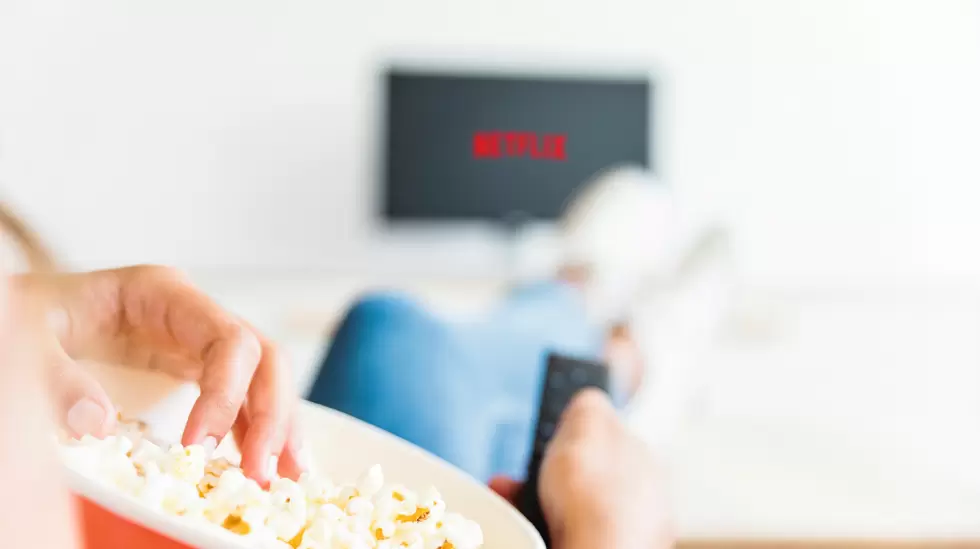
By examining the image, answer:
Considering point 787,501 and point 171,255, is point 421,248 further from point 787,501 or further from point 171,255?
point 787,501

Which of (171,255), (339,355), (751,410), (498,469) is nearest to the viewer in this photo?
(339,355)

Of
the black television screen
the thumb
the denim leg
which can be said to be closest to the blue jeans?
the denim leg

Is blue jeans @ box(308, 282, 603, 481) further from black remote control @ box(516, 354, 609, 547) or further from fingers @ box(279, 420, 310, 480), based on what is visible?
fingers @ box(279, 420, 310, 480)

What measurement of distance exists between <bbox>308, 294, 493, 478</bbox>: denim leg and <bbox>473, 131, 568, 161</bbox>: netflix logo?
5.34 ft

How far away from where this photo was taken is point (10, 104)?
2.52 m

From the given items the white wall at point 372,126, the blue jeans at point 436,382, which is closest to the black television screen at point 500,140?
the white wall at point 372,126

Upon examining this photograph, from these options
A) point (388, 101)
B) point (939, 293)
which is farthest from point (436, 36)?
point (939, 293)

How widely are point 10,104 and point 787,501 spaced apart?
2159 mm

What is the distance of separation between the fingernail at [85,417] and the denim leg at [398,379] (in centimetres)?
52

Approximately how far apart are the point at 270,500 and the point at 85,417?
63 millimetres

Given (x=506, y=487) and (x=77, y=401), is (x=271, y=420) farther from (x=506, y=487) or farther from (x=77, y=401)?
(x=506, y=487)

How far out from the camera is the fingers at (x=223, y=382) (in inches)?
12.8

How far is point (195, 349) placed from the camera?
0.37 m

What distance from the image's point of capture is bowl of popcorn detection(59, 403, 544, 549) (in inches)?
8.9
